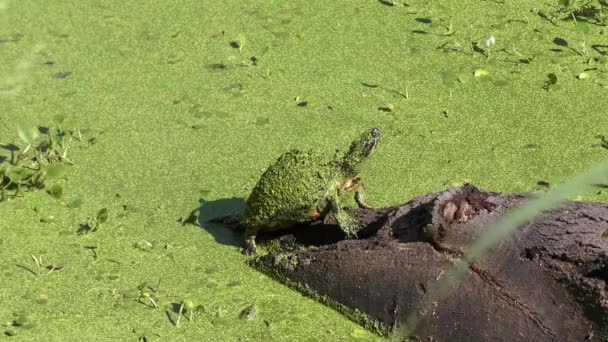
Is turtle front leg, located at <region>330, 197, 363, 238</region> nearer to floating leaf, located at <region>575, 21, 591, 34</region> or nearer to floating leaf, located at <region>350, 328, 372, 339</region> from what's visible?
floating leaf, located at <region>350, 328, 372, 339</region>

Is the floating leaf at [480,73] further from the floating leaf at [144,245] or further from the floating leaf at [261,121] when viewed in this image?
the floating leaf at [144,245]

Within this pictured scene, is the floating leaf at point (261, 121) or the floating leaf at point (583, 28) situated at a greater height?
the floating leaf at point (583, 28)

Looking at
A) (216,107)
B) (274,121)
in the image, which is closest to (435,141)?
(274,121)

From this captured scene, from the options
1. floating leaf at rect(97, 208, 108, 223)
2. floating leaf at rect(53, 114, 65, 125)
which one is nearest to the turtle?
floating leaf at rect(97, 208, 108, 223)

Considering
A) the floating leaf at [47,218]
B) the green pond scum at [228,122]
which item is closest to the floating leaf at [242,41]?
the green pond scum at [228,122]

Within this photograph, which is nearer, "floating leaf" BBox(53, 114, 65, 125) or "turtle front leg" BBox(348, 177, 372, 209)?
"turtle front leg" BBox(348, 177, 372, 209)

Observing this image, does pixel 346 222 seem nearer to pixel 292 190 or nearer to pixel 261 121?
pixel 292 190

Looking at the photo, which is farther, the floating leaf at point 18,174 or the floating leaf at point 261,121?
the floating leaf at point 261,121

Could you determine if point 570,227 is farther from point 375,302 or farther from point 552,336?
point 375,302
